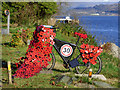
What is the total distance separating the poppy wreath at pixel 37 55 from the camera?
580 cm

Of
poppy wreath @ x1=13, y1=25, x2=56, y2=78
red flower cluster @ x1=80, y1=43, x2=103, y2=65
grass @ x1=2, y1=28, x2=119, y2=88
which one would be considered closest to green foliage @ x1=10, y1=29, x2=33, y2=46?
grass @ x1=2, y1=28, x2=119, y2=88

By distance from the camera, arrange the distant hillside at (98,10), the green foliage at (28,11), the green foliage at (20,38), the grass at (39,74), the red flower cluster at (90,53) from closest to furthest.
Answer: the grass at (39,74) → the red flower cluster at (90,53) → the green foliage at (20,38) → the distant hillside at (98,10) → the green foliage at (28,11)

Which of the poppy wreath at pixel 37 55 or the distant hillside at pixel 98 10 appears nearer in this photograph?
the poppy wreath at pixel 37 55

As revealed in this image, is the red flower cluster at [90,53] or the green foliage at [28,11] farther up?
the green foliage at [28,11]

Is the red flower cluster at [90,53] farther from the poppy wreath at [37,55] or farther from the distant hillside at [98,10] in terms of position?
the distant hillside at [98,10]

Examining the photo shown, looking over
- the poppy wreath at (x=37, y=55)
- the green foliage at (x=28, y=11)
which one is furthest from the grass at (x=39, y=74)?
the green foliage at (x=28, y=11)

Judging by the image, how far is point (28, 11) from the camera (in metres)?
16.3

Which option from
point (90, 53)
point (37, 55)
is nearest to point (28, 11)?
point (37, 55)

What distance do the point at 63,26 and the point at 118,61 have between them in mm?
7156

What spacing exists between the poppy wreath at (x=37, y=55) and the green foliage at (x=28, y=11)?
33.4 ft

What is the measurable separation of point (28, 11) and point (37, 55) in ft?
36.6

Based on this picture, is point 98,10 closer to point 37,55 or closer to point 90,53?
point 90,53

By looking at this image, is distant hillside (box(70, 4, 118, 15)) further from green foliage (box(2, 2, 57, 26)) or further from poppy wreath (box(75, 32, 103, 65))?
poppy wreath (box(75, 32, 103, 65))

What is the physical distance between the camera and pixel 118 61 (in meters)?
9.02
